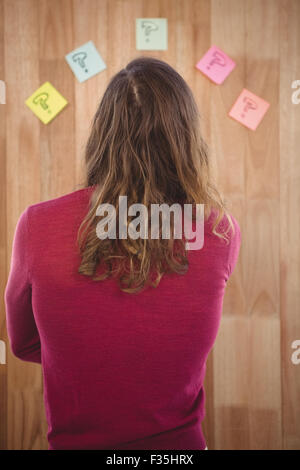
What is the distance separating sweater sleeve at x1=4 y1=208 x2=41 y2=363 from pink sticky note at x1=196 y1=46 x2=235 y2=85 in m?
0.93

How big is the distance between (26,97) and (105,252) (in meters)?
0.90

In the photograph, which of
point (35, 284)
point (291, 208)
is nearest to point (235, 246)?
point (35, 284)

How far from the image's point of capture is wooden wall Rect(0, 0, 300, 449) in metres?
1.27

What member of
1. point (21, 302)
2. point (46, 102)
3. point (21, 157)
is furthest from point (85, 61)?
point (21, 302)

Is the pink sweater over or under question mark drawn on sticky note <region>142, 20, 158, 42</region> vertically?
under

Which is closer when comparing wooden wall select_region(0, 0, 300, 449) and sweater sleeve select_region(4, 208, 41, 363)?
sweater sleeve select_region(4, 208, 41, 363)

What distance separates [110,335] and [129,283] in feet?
0.30

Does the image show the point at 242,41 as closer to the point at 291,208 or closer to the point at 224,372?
the point at 291,208

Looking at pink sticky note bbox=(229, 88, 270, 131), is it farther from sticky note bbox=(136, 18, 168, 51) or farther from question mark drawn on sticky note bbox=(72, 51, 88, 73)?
question mark drawn on sticky note bbox=(72, 51, 88, 73)

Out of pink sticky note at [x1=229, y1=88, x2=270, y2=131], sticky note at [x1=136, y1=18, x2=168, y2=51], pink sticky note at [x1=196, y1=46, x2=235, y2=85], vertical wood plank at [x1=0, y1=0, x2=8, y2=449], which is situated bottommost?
vertical wood plank at [x1=0, y1=0, x2=8, y2=449]

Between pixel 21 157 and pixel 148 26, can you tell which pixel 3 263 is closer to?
pixel 21 157

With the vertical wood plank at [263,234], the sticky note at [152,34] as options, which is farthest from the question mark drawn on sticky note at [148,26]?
the vertical wood plank at [263,234]

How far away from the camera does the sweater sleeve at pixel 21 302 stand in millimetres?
598

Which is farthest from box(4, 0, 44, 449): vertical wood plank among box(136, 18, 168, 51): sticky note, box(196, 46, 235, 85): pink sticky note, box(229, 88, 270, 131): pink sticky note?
box(229, 88, 270, 131): pink sticky note
